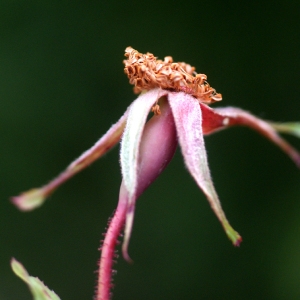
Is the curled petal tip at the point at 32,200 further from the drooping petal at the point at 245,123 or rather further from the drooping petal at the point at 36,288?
the drooping petal at the point at 245,123

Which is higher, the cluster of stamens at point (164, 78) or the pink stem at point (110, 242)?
the cluster of stamens at point (164, 78)

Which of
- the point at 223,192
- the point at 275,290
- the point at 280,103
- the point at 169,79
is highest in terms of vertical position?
the point at 169,79

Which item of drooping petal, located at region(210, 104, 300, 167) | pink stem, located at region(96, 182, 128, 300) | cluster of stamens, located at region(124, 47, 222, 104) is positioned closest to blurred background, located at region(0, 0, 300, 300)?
drooping petal, located at region(210, 104, 300, 167)

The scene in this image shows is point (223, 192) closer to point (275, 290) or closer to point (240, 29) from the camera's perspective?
point (275, 290)

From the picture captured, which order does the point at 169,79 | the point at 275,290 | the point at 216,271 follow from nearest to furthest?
the point at 169,79
the point at 275,290
the point at 216,271

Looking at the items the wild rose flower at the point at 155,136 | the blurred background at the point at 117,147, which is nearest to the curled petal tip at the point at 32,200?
the wild rose flower at the point at 155,136

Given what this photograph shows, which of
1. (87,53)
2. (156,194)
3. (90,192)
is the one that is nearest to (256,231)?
(156,194)

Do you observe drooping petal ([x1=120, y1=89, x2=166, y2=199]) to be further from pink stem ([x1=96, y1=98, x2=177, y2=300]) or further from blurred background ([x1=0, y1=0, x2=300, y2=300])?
blurred background ([x1=0, y1=0, x2=300, y2=300])
